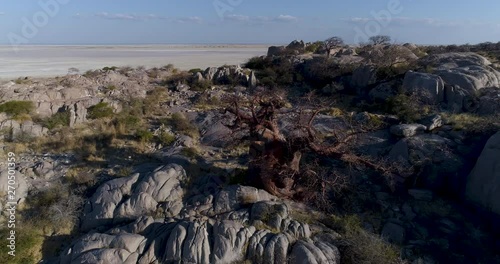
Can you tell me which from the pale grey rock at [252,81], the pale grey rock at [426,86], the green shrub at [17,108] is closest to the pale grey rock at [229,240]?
the pale grey rock at [426,86]

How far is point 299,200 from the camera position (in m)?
11.6

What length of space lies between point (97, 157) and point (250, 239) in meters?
7.78

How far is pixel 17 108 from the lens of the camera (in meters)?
16.2

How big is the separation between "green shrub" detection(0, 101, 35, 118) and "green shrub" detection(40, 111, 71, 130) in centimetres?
110

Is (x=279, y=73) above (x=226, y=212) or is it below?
above

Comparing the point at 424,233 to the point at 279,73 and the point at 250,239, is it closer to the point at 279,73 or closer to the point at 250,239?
the point at 250,239

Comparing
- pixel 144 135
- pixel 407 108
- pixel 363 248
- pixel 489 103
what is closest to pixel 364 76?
pixel 407 108

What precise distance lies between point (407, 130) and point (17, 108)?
1676 cm

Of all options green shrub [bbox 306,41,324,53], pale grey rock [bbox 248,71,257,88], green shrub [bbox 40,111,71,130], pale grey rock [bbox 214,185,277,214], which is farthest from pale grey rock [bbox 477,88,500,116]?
green shrub [bbox 40,111,71,130]

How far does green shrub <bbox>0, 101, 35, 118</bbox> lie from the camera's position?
52.6 feet

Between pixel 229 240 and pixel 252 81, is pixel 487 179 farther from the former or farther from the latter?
pixel 252 81

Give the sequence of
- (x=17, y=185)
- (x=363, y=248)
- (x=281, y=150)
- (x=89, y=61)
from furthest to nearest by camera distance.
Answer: (x=89, y=61) < (x=17, y=185) < (x=281, y=150) < (x=363, y=248)

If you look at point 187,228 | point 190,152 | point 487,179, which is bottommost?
point 187,228

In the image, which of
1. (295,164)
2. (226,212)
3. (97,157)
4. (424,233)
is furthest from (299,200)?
(97,157)
